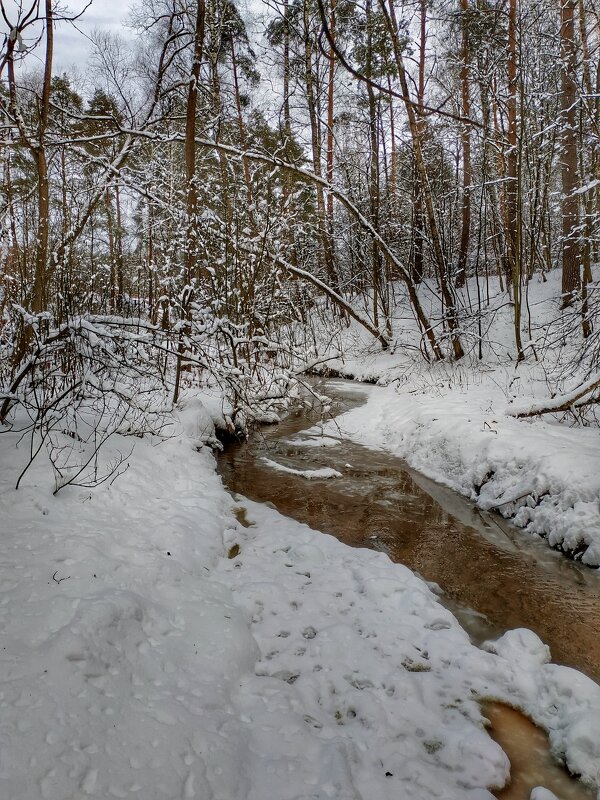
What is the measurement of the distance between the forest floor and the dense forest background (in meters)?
1.55

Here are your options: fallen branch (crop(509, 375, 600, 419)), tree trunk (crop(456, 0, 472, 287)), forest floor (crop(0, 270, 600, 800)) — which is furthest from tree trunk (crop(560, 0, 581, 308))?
forest floor (crop(0, 270, 600, 800))

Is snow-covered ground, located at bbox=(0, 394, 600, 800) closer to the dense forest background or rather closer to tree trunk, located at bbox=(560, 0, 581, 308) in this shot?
the dense forest background

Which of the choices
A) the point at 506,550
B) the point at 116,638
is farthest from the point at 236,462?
the point at 116,638

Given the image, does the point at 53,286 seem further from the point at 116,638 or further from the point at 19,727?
the point at 19,727

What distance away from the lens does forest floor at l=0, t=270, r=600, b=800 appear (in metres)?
1.91

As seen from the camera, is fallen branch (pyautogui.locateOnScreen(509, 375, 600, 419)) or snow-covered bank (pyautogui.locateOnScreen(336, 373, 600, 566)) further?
fallen branch (pyautogui.locateOnScreen(509, 375, 600, 419))

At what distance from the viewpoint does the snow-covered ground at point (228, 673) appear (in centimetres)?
190

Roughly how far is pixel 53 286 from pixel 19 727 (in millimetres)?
5453

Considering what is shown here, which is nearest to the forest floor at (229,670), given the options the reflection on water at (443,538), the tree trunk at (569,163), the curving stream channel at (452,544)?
the curving stream channel at (452,544)

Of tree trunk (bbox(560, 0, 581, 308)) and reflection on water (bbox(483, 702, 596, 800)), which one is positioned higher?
tree trunk (bbox(560, 0, 581, 308))

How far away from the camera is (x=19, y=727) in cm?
179

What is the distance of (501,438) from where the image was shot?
18.4 ft

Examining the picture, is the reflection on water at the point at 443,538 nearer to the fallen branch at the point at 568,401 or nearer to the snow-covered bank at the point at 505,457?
the snow-covered bank at the point at 505,457

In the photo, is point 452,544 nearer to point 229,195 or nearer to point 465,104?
point 229,195
